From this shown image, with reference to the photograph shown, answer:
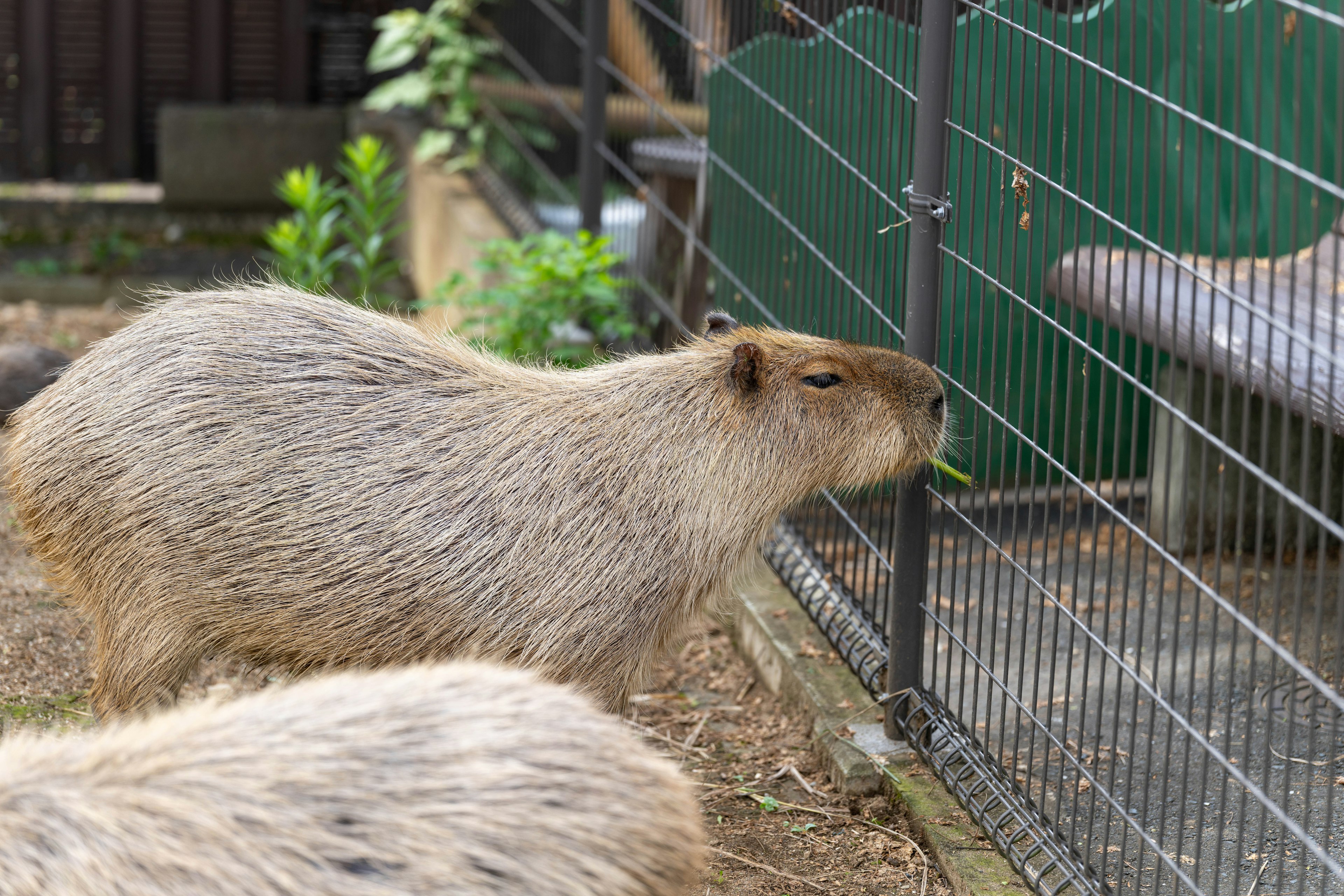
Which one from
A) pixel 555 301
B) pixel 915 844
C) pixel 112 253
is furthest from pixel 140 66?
pixel 915 844

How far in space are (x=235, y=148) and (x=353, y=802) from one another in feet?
24.2

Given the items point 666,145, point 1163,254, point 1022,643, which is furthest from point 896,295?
point 666,145

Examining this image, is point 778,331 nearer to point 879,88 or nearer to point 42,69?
point 879,88

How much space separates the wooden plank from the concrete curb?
19.1 ft

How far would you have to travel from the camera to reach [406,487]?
9.15 ft

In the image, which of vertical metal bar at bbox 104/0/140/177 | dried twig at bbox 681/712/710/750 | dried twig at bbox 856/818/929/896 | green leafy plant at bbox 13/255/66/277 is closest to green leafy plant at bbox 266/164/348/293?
green leafy plant at bbox 13/255/66/277

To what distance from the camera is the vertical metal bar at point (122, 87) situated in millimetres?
A: 8258

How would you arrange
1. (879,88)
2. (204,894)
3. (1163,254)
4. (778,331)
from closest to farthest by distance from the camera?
(204,894), (1163,254), (778,331), (879,88)

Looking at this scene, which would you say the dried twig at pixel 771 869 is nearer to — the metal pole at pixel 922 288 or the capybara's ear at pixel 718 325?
the metal pole at pixel 922 288

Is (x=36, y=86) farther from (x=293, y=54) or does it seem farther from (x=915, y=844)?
(x=915, y=844)

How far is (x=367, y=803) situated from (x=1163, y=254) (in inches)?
A: 54.5

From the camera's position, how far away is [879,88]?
3262mm

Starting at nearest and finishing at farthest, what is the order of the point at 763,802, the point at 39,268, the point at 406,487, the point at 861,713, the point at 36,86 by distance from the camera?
1. the point at 406,487
2. the point at 763,802
3. the point at 861,713
4. the point at 39,268
5. the point at 36,86

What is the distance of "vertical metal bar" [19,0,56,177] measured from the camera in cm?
815
